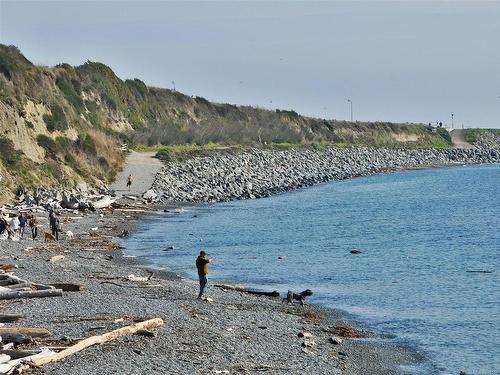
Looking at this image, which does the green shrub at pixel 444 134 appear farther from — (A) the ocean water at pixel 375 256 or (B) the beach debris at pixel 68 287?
(B) the beach debris at pixel 68 287

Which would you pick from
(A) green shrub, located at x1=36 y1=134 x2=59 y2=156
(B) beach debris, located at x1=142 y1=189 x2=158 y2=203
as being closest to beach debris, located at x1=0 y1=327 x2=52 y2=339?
(B) beach debris, located at x1=142 y1=189 x2=158 y2=203

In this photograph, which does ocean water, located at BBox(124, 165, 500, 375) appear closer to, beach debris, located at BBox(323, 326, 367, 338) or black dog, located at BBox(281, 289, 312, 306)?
black dog, located at BBox(281, 289, 312, 306)

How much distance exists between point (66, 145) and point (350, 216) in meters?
20.7

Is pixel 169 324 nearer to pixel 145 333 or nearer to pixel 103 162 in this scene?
pixel 145 333

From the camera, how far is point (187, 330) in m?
20.9

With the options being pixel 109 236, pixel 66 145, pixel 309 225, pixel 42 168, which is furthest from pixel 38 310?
pixel 66 145

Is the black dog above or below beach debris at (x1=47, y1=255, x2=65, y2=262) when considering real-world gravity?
below

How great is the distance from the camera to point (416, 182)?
4122 inches

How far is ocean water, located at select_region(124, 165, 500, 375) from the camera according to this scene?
81.3 ft

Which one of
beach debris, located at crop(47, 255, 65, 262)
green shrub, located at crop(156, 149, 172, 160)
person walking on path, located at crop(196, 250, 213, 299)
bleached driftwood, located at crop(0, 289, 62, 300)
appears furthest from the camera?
green shrub, located at crop(156, 149, 172, 160)

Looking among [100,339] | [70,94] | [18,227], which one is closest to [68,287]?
[100,339]

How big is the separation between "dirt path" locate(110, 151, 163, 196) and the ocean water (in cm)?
549

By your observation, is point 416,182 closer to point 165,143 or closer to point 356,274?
point 165,143

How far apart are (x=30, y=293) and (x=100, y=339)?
19.0ft
